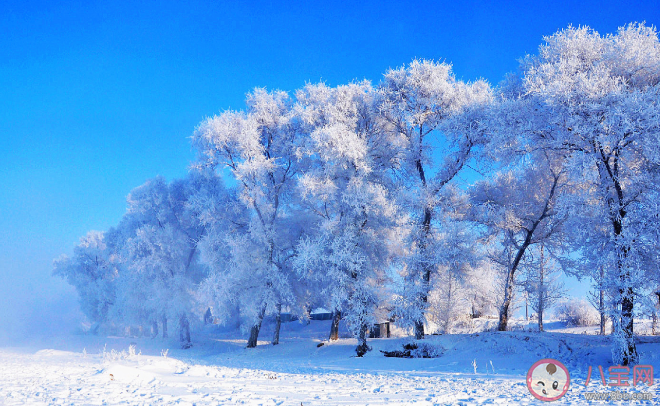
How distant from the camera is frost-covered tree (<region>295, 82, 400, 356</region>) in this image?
18.5 metres

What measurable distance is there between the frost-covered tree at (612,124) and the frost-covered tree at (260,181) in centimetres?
1282

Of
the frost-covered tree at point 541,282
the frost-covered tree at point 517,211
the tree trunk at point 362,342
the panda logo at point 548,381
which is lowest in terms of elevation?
the tree trunk at point 362,342

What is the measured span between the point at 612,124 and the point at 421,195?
8130 mm

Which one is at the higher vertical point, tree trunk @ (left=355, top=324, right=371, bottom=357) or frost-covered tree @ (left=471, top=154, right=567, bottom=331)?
frost-covered tree @ (left=471, top=154, right=567, bottom=331)

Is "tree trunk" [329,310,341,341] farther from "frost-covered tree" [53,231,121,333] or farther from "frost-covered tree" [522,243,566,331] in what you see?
"frost-covered tree" [53,231,121,333]

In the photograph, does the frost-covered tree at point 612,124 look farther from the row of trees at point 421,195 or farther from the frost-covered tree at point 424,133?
the frost-covered tree at point 424,133

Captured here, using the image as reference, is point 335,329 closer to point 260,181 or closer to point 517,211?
point 260,181

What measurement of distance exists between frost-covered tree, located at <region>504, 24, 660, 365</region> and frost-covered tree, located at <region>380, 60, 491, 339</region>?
4292 mm

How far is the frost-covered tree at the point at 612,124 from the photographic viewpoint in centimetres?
1232

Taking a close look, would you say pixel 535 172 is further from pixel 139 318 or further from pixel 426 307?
pixel 139 318

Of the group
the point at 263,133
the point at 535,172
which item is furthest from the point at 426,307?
the point at 263,133

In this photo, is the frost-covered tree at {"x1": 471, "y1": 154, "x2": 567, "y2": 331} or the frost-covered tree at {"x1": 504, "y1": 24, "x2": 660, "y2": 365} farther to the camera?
the frost-covered tree at {"x1": 471, "y1": 154, "x2": 567, "y2": 331}

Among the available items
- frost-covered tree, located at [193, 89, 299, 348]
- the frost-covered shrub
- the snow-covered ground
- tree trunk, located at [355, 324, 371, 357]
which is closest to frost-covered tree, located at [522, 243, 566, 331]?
the snow-covered ground

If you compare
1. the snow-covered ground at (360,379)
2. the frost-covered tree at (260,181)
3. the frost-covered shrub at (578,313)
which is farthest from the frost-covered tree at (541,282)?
the frost-covered tree at (260,181)
